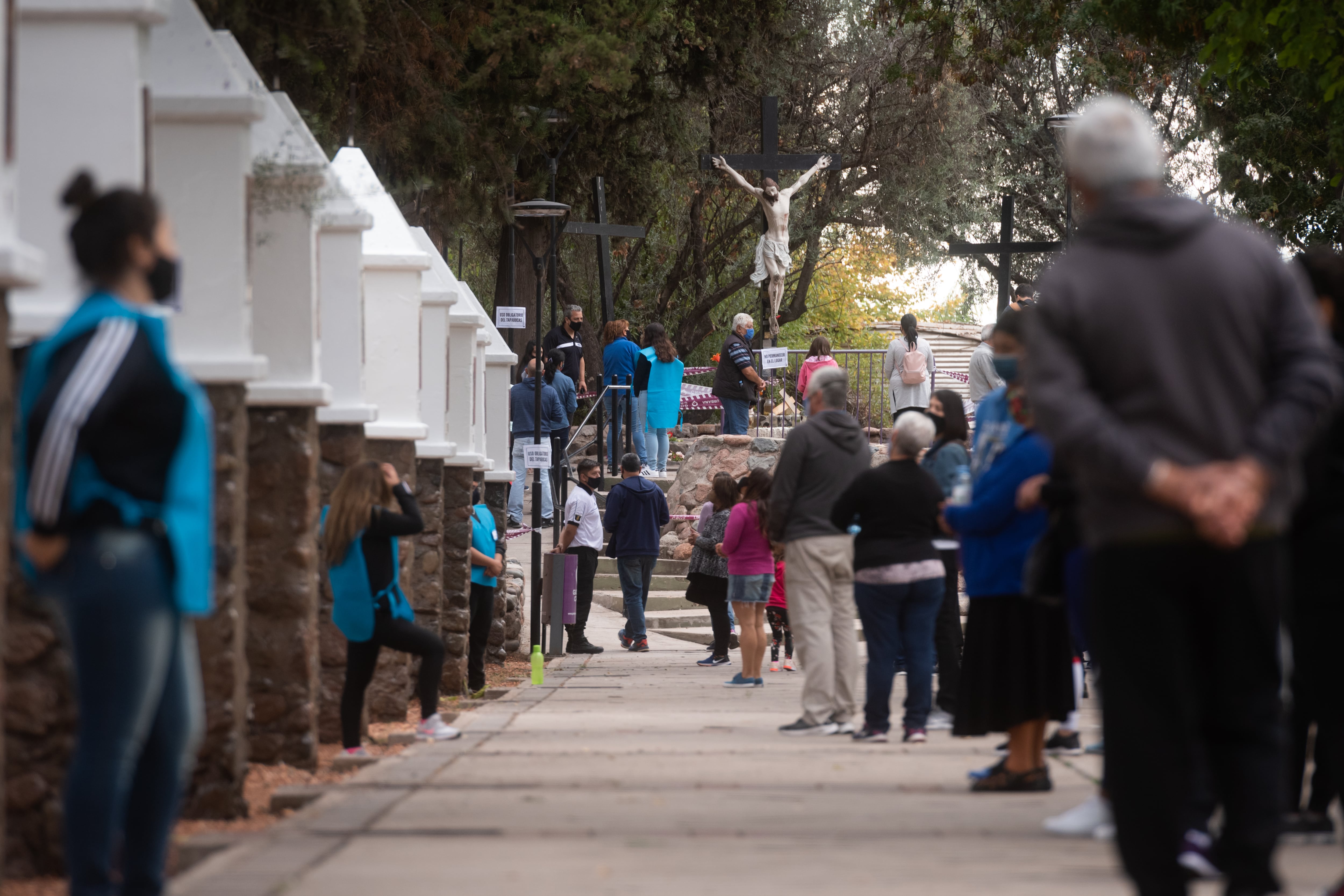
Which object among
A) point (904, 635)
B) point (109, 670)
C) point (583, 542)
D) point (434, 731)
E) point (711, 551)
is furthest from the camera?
point (583, 542)

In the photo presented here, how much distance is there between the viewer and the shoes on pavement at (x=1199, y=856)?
517 cm

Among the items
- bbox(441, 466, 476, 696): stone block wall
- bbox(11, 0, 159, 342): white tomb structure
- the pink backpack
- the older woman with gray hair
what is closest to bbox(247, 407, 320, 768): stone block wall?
bbox(11, 0, 159, 342): white tomb structure

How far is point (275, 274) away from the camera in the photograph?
28.6 ft

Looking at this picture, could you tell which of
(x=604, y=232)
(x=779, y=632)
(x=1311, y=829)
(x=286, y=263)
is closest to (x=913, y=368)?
(x=779, y=632)

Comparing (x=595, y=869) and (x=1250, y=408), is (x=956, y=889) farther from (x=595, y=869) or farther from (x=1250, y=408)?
(x=1250, y=408)

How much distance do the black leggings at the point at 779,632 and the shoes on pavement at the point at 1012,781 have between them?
8284 millimetres

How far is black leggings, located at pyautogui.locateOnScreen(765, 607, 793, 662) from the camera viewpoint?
1578 cm

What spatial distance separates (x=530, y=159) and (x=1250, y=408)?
Result: 2165 centimetres

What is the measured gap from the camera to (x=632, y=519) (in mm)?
17406

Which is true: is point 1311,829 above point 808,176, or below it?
below

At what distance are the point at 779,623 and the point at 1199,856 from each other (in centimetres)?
1074

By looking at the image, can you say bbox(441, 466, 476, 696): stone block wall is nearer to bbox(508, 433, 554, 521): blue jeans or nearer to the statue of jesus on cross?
bbox(508, 433, 554, 521): blue jeans

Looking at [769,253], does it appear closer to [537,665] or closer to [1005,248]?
[1005,248]

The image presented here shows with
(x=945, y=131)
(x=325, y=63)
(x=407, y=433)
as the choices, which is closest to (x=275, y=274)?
(x=407, y=433)
